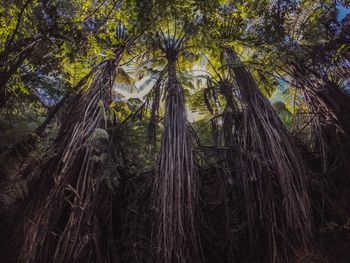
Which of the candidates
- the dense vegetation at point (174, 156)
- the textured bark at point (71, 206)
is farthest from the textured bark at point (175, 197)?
the textured bark at point (71, 206)

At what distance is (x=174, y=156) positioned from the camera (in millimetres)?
2232

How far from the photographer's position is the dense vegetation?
1.82 meters

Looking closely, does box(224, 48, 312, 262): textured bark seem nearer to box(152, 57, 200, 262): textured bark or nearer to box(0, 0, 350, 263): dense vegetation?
box(0, 0, 350, 263): dense vegetation

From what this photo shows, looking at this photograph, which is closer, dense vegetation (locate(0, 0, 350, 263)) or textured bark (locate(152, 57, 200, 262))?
textured bark (locate(152, 57, 200, 262))

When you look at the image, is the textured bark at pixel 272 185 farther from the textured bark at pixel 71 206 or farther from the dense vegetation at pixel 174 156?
the textured bark at pixel 71 206

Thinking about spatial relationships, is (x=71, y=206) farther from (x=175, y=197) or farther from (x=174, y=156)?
(x=174, y=156)

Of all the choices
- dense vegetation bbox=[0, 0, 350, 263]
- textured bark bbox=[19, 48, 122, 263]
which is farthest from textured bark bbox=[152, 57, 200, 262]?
textured bark bbox=[19, 48, 122, 263]

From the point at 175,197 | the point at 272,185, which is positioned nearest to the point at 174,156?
the point at 175,197

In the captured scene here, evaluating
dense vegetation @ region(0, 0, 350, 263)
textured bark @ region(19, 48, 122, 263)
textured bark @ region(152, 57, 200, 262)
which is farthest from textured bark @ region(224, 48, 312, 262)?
textured bark @ region(19, 48, 122, 263)

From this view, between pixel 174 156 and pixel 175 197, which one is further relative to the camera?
pixel 174 156

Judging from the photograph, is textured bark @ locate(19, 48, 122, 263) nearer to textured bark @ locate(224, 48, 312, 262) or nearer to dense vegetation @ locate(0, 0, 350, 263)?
dense vegetation @ locate(0, 0, 350, 263)

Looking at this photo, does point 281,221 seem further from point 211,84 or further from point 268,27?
point 211,84

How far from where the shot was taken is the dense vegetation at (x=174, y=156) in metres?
1.82

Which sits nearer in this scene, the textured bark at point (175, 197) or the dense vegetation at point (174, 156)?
the textured bark at point (175, 197)
